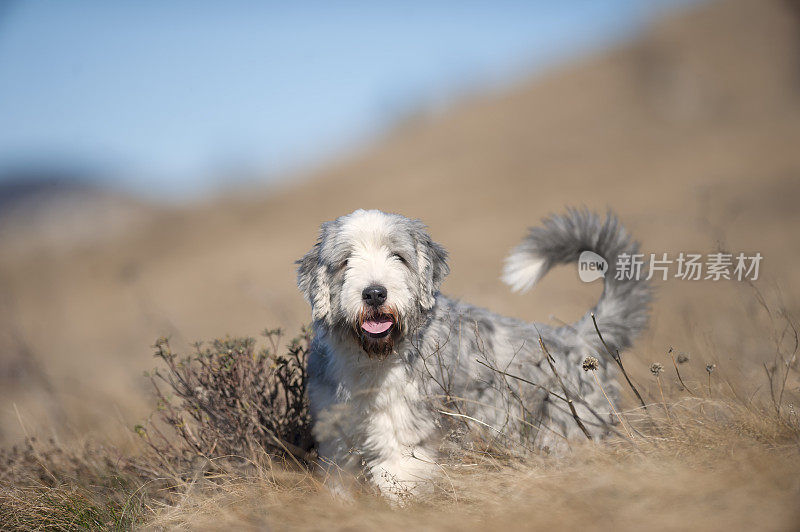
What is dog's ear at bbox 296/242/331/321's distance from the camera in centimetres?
385

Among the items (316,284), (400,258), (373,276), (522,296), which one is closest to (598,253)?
(400,258)

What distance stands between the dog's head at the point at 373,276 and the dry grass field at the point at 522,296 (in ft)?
2.13

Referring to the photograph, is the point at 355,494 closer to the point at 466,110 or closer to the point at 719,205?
the point at 719,205

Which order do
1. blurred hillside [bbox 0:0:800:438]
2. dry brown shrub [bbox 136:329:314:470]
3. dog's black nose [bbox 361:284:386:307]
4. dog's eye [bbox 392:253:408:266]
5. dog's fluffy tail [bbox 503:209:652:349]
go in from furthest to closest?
blurred hillside [bbox 0:0:800:438] < dog's fluffy tail [bbox 503:209:652:349] < dry brown shrub [bbox 136:329:314:470] < dog's eye [bbox 392:253:408:266] < dog's black nose [bbox 361:284:386:307]

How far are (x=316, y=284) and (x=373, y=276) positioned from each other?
1.63 feet

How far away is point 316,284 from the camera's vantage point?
392cm

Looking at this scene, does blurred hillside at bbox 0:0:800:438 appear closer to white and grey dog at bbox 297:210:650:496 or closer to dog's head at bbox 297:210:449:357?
white and grey dog at bbox 297:210:650:496

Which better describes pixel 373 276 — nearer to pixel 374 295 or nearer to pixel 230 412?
pixel 374 295

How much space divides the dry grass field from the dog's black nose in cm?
105

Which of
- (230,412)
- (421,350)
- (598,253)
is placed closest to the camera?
(421,350)

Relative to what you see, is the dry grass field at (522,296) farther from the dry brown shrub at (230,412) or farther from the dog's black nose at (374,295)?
the dog's black nose at (374,295)

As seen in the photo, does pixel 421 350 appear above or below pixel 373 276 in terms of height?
below

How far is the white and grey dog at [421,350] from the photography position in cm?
360

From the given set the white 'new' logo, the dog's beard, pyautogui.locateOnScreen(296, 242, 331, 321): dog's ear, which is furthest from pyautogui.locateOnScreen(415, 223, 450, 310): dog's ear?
the white 'new' logo
